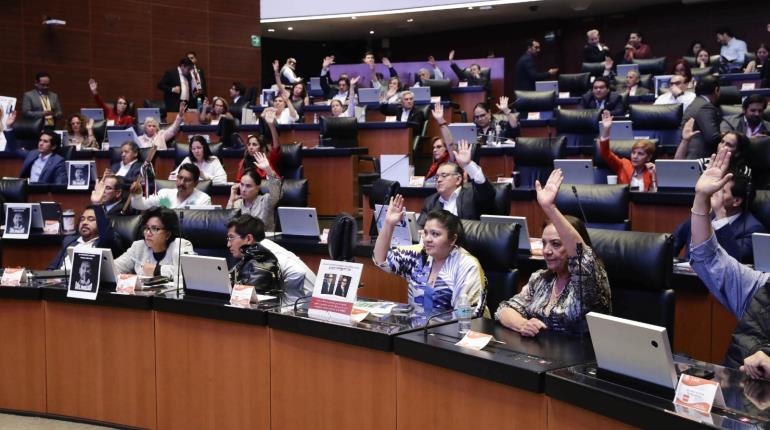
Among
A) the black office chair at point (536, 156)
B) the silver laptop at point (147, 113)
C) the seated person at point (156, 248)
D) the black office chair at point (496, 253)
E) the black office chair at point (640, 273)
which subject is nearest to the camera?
the black office chair at point (640, 273)

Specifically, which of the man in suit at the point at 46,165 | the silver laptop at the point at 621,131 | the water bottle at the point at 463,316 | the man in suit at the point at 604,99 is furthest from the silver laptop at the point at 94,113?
the water bottle at the point at 463,316

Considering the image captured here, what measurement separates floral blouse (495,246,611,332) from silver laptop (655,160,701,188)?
8.34 feet

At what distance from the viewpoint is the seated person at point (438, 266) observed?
3.35 metres

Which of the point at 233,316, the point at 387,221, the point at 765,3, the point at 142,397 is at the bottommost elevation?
the point at 142,397

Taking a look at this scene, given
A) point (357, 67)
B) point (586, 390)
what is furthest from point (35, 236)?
point (357, 67)

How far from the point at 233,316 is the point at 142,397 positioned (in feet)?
2.47

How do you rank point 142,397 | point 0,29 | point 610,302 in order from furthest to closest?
point 0,29 → point 142,397 → point 610,302

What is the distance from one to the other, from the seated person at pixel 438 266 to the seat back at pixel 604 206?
1.36m

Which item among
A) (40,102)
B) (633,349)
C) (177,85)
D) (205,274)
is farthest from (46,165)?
(633,349)

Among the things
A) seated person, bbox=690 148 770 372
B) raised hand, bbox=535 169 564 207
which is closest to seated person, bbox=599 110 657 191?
raised hand, bbox=535 169 564 207

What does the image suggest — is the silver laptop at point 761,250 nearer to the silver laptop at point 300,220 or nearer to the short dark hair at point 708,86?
the silver laptop at point 300,220

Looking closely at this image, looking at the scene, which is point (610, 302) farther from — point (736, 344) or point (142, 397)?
point (142, 397)

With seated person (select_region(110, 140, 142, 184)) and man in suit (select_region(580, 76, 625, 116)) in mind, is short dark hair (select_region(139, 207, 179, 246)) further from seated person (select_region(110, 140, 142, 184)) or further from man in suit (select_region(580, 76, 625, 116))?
man in suit (select_region(580, 76, 625, 116))

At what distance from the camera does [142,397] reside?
12.3 ft
